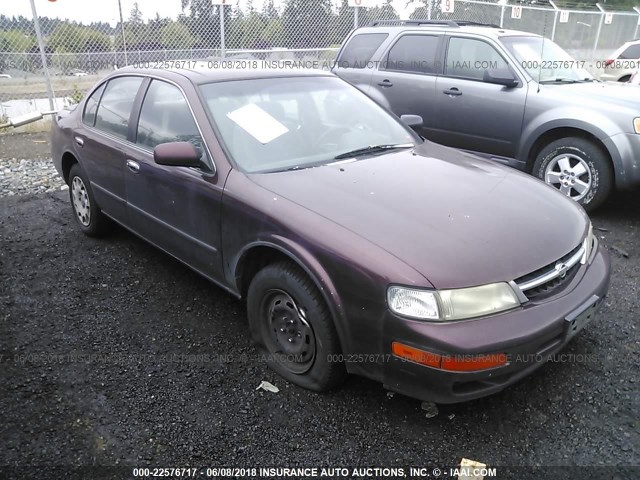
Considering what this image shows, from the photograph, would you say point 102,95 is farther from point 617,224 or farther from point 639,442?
point 617,224

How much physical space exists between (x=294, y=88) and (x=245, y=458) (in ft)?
7.90

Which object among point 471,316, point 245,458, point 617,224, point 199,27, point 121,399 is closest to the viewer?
point 471,316

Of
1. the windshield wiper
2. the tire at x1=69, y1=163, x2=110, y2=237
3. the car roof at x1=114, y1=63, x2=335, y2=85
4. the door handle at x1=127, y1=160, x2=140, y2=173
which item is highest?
the car roof at x1=114, y1=63, x2=335, y2=85

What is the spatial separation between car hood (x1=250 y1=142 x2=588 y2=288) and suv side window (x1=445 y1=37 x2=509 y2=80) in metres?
3.01

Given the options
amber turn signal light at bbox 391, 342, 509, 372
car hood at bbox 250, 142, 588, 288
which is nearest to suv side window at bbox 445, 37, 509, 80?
car hood at bbox 250, 142, 588, 288

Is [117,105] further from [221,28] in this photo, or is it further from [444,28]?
[221,28]

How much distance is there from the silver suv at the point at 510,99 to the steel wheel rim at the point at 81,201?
324 cm

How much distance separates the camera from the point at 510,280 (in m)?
2.30

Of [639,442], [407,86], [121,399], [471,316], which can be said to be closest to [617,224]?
[407,86]

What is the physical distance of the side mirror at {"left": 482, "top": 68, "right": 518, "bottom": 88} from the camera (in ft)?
18.2

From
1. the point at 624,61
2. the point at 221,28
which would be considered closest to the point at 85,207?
the point at 221,28

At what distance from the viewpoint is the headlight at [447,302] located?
2193 millimetres

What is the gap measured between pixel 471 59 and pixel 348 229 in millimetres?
4426

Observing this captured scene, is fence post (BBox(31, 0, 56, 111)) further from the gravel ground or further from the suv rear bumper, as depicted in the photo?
the suv rear bumper
